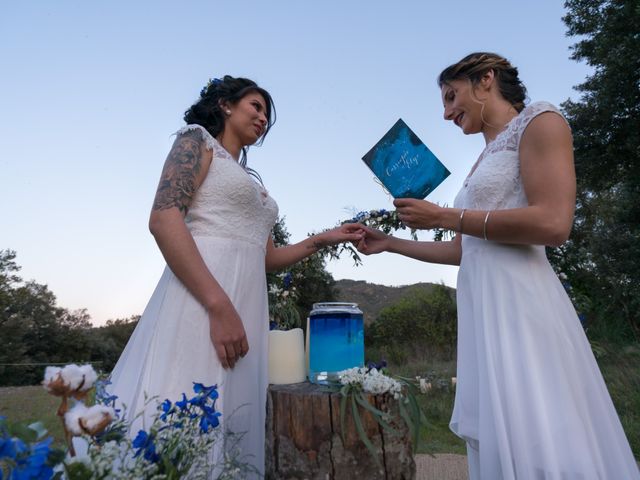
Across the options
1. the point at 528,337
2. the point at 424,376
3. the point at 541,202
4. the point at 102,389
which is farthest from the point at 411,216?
the point at 424,376

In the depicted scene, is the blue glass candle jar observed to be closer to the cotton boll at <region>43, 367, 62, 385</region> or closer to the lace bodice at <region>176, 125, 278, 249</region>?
the lace bodice at <region>176, 125, 278, 249</region>

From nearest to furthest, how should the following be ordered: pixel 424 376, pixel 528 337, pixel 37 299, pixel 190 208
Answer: pixel 528 337 → pixel 190 208 → pixel 424 376 → pixel 37 299

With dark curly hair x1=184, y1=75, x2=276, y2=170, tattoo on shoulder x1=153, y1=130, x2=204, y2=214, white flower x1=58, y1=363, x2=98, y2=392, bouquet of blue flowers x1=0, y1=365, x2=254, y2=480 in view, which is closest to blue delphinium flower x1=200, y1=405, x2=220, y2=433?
bouquet of blue flowers x1=0, y1=365, x2=254, y2=480

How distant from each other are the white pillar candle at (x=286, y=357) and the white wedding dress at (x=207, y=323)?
53mm

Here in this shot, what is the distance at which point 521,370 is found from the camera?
1.71m

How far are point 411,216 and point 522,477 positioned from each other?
1.09 m

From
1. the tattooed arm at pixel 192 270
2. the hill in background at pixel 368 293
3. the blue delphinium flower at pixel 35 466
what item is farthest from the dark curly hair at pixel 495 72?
the hill in background at pixel 368 293

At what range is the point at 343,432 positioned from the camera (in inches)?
77.1

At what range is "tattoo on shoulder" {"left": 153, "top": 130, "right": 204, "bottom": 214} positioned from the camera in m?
2.18

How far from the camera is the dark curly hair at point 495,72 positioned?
2.27m

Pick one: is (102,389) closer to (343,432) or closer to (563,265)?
(343,432)

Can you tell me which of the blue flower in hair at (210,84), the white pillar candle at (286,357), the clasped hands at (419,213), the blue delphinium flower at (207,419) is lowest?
the blue delphinium flower at (207,419)

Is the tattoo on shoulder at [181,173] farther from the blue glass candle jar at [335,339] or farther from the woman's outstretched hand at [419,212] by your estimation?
the woman's outstretched hand at [419,212]

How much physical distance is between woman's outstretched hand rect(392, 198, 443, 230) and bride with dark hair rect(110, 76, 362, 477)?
730mm
